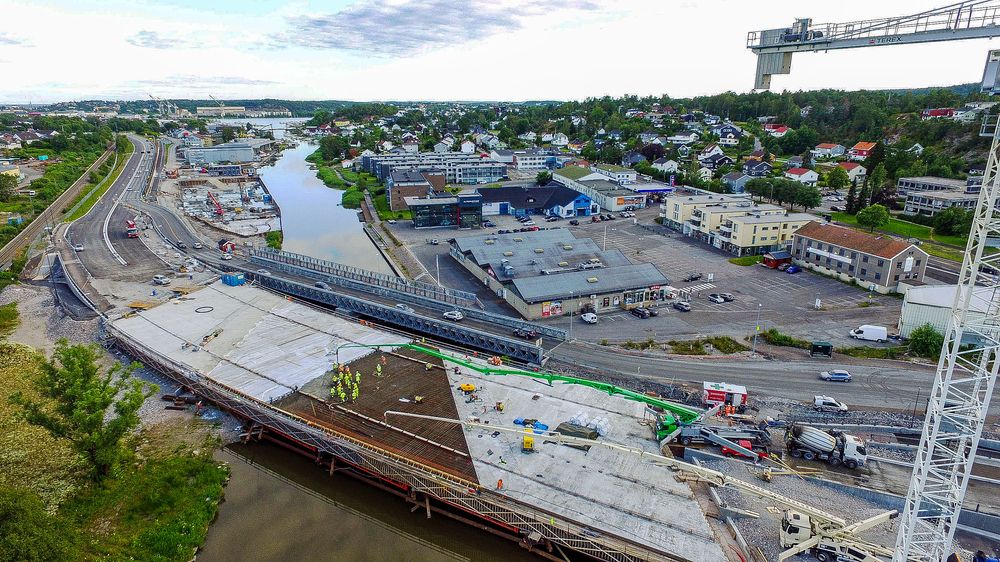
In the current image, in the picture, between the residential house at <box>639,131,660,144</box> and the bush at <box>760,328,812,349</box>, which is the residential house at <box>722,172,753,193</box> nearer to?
the residential house at <box>639,131,660,144</box>

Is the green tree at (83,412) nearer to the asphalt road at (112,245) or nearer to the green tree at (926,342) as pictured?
the asphalt road at (112,245)

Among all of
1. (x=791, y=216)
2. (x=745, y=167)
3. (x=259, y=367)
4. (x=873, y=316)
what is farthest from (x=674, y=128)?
(x=259, y=367)

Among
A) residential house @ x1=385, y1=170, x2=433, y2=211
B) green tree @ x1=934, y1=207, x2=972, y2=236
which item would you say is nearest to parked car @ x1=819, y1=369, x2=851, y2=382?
green tree @ x1=934, y1=207, x2=972, y2=236

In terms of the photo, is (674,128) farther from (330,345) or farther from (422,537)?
(422,537)

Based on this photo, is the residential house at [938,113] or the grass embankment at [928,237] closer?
the grass embankment at [928,237]

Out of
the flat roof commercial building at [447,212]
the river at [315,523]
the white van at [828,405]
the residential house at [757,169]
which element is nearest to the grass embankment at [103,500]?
the river at [315,523]
